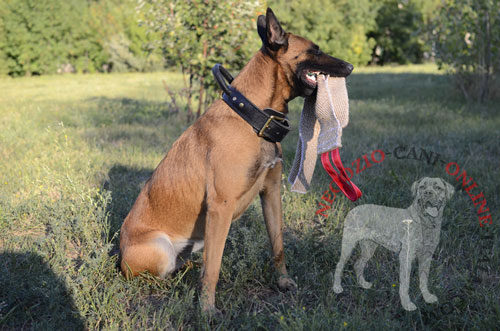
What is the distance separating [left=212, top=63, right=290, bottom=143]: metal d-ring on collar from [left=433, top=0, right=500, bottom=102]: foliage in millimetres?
7648

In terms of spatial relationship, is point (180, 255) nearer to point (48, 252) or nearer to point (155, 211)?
point (155, 211)

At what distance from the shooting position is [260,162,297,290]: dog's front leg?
2.84m

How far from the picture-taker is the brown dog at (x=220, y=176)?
249cm

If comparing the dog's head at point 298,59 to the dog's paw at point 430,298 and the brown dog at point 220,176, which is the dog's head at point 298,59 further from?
the dog's paw at point 430,298

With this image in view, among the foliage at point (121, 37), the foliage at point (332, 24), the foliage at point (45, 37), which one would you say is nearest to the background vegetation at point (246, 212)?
the foliage at point (45, 37)

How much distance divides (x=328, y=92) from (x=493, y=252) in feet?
5.76

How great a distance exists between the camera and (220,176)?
2.51 meters

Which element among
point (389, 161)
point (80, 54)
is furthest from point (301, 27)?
point (389, 161)

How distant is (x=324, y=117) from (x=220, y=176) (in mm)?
709

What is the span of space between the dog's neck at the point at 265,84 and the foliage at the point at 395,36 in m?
30.0

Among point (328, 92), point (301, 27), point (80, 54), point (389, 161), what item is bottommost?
point (80, 54)

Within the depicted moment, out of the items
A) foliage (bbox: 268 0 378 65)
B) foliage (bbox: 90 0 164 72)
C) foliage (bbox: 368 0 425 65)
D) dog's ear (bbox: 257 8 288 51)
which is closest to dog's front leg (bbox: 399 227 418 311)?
dog's ear (bbox: 257 8 288 51)

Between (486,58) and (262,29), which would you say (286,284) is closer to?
(262,29)

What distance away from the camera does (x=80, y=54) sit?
27.9 meters
